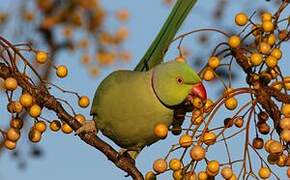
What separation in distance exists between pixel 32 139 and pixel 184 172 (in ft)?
1.49

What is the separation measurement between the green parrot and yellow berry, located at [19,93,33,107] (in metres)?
0.25

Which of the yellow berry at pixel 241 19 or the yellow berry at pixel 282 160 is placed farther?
the yellow berry at pixel 241 19

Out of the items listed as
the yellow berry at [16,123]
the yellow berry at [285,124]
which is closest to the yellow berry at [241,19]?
the yellow berry at [285,124]

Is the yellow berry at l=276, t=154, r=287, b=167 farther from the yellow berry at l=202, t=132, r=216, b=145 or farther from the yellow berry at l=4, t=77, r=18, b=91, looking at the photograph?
the yellow berry at l=4, t=77, r=18, b=91

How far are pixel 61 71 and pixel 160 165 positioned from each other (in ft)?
1.40

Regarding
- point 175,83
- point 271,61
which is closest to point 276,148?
point 271,61

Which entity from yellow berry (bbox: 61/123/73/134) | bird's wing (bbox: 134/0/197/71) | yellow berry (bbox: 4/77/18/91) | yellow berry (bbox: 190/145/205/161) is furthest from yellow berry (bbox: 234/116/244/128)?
yellow berry (bbox: 4/77/18/91)

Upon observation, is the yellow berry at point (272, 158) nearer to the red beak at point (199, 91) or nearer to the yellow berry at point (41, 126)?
the red beak at point (199, 91)

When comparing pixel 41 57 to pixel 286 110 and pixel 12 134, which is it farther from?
pixel 286 110

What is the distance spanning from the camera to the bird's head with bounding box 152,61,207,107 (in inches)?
82.7

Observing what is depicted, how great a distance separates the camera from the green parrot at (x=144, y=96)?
212 cm

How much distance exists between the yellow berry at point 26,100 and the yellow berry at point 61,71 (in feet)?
0.52

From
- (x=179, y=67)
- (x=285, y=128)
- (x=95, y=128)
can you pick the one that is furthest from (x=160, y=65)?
(x=285, y=128)

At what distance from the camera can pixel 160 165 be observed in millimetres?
1778
